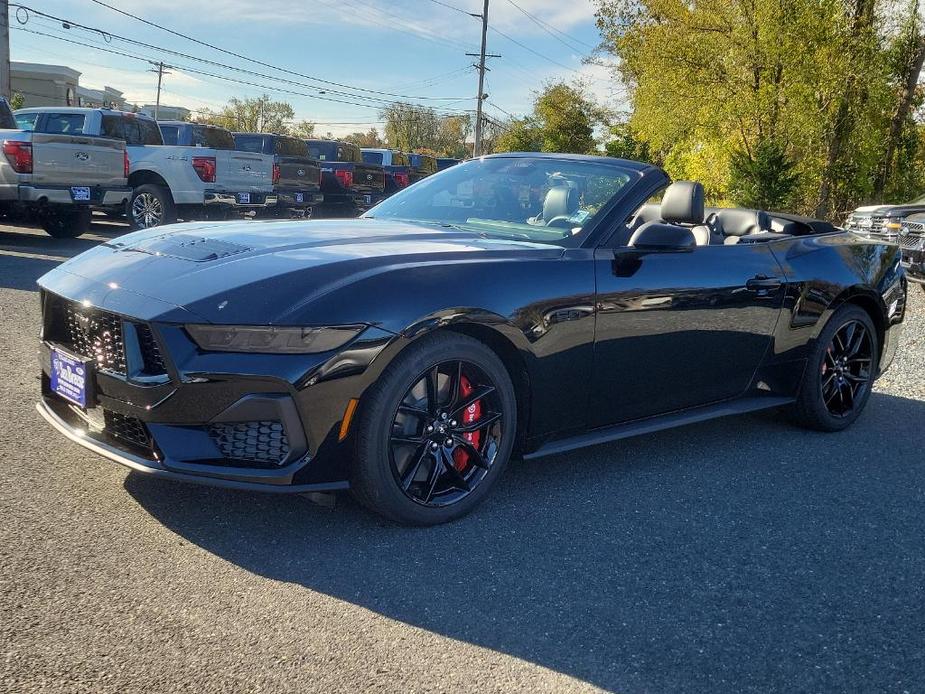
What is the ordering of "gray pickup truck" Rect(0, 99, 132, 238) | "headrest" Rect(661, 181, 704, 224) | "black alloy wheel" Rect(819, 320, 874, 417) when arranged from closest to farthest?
"headrest" Rect(661, 181, 704, 224) < "black alloy wheel" Rect(819, 320, 874, 417) < "gray pickup truck" Rect(0, 99, 132, 238)

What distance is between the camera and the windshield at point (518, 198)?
4.07 m

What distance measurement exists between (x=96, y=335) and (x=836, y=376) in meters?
4.01

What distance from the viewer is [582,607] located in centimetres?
282

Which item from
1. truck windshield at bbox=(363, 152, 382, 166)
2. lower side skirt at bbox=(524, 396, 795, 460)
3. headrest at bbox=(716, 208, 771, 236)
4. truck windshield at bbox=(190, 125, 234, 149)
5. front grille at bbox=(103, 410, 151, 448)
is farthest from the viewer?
truck windshield at bbox=(363, 152, 382, 166)

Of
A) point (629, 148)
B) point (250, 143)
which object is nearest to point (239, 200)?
point (250, 143)

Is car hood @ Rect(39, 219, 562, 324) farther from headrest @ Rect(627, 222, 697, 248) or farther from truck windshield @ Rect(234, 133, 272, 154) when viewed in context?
truck windshield @ Rect(234, 133, 272, 154)

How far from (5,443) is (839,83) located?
21125mm

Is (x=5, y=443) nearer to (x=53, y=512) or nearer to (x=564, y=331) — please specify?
(x=53, y=512)

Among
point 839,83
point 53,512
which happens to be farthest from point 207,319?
point 839,83

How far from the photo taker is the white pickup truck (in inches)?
539

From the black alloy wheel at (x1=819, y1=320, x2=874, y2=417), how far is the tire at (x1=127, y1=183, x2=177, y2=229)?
38.2ft

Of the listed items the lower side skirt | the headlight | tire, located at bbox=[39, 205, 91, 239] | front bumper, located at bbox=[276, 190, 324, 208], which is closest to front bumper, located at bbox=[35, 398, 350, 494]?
the headlight

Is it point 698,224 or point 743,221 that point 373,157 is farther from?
point 698,224

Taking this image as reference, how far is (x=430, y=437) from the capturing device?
329 cm
